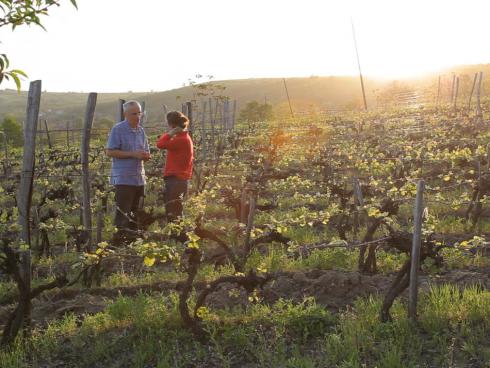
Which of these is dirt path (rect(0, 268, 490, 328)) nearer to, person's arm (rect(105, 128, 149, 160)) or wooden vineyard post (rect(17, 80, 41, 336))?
wooden vineyard post (rect(17, 80, 41, 336))

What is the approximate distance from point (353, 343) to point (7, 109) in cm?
10296

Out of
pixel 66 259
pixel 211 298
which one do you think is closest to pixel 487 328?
pixel 211 298

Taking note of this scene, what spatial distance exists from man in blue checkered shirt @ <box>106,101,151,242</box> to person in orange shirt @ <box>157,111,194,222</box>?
364mm

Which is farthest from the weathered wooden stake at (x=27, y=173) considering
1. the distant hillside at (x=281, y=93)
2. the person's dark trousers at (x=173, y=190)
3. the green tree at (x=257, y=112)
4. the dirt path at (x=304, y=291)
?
the distant hillside at (x=281, y=93)

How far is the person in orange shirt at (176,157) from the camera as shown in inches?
261

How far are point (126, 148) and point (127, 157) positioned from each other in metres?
0.14

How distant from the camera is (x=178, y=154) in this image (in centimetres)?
684

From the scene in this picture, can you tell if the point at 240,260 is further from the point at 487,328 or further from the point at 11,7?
the point at 11,7

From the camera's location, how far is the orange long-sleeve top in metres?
6.72

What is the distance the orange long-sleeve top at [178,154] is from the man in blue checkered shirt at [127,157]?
345 millimetres

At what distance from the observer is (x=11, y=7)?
2.44 m

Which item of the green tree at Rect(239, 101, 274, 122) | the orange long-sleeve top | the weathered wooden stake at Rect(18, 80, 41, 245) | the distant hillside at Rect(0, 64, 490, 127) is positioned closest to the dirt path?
the weathered wooden stake at Rect(18, 80, 41, 245)

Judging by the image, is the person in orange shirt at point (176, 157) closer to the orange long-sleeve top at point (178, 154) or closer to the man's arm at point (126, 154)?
the orange long-sleeve top at point (178, 154)

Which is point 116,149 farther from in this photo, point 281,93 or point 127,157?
point 281,93
